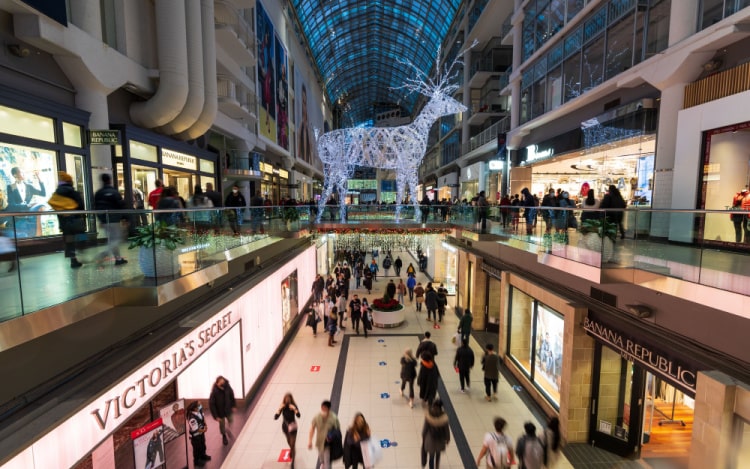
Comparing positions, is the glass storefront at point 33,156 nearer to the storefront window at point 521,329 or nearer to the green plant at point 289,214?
the green plant at point 289,214

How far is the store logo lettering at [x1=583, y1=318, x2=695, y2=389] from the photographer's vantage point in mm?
4250

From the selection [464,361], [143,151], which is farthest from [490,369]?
[143,151]

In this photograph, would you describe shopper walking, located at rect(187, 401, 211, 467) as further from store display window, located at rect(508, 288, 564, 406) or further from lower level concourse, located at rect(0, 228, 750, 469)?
store display window, located at rect(508, 288, 564, 406)

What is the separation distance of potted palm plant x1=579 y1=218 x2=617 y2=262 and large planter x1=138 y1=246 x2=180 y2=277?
18.3 ft

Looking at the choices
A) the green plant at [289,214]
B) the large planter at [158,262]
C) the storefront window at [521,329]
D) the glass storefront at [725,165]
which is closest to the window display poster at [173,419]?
the large planter at [158,262]

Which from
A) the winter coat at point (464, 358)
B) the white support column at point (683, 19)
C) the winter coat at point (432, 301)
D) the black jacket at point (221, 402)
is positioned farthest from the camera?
the winter coat at point (432, 301)

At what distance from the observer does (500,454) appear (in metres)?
4.88

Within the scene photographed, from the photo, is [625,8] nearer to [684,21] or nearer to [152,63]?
[684,21]

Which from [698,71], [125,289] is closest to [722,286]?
[125,289]

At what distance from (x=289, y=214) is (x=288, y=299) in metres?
2.98

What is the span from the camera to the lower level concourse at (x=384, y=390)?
11.9 feet

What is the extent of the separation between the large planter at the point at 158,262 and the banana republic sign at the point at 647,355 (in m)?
6.13

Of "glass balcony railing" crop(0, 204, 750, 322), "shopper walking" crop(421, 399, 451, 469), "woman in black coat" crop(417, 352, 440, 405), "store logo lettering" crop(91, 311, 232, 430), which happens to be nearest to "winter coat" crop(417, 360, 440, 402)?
"woman in black coat" crop(417, 352, 440, 405)

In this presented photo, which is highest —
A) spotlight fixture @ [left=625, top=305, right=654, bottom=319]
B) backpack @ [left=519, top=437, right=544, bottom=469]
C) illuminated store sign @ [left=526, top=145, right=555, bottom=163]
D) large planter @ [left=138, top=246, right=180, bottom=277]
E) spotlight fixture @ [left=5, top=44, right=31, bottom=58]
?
spotlight fixture @ [left=5, top=44, right=31, bottom=58]
